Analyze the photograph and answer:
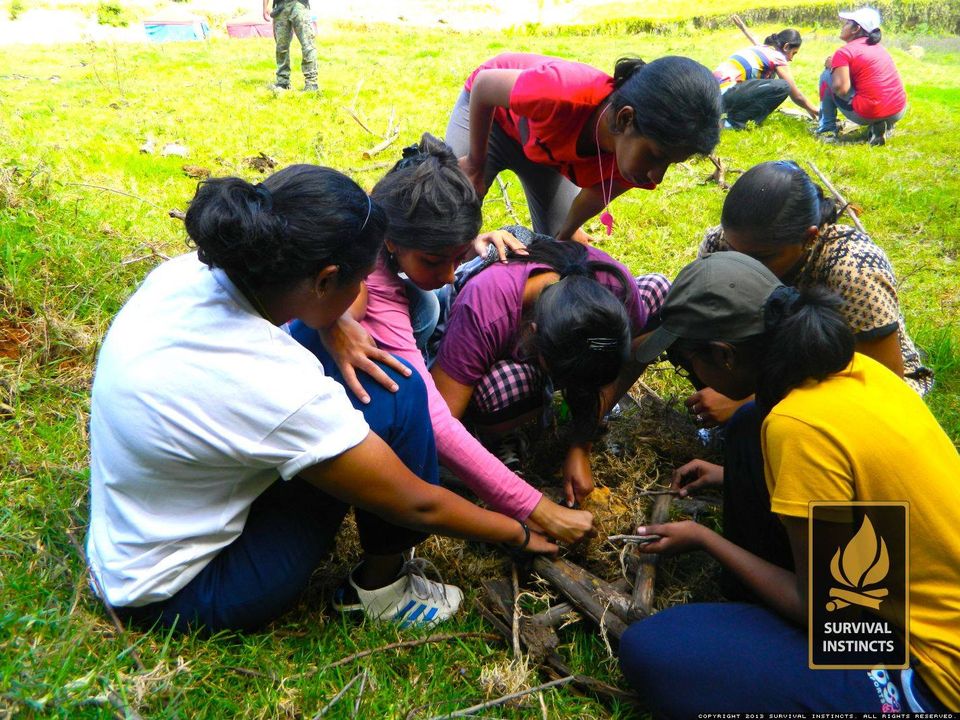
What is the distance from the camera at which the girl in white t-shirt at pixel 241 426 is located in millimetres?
1593

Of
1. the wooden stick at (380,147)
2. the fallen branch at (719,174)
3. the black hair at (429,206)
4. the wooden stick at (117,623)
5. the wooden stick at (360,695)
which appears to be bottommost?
the wooden stick at (360,695)

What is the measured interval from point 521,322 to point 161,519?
130 centimetres

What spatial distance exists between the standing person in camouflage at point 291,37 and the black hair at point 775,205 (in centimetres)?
649

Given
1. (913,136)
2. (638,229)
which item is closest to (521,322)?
(638,229)

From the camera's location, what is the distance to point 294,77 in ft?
29.0

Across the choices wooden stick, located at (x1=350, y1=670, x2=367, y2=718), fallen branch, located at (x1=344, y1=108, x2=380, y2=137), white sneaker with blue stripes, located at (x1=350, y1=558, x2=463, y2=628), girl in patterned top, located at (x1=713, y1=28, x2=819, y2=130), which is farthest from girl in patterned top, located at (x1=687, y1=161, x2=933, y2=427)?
girl in patterned top, located at (x1=713, y1=28, x2=819, y2=130)

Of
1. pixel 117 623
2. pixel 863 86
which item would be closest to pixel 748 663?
pixel 117 623

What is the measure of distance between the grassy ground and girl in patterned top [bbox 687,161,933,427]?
3.00 feet

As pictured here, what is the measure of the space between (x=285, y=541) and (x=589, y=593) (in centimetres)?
91

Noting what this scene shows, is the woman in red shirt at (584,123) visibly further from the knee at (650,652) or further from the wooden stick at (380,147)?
the wooden stick at (380,147)

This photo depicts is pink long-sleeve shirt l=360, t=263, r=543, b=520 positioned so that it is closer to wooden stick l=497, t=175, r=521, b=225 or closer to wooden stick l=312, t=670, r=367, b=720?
wooden stick l=312, t=670, r=367, b=720

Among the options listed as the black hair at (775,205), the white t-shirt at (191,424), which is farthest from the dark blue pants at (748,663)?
the white t-shirt at (191,424)

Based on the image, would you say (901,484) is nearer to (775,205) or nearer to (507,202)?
(775,205)

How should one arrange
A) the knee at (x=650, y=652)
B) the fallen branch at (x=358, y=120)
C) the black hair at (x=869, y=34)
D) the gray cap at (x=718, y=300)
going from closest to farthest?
the knee at (x=650, y=652)
the gray cap at (x=718, y=300)
the fallen branch at (x=358, y=120)
the black hair at (x=869, y=34)
